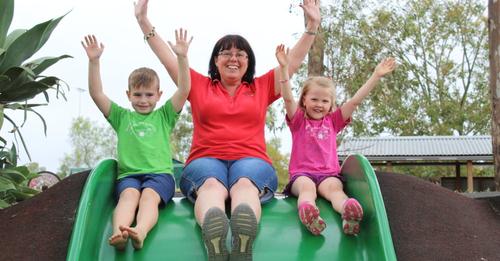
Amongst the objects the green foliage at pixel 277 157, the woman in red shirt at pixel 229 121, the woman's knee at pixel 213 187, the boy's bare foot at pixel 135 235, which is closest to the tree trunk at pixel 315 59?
the woman in red shirt at pixel 229 121

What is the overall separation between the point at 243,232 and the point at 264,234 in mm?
407

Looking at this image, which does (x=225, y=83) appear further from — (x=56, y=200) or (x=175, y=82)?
(x=56, y=200)

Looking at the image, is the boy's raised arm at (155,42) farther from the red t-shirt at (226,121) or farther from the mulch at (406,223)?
the mulch at (406,223)

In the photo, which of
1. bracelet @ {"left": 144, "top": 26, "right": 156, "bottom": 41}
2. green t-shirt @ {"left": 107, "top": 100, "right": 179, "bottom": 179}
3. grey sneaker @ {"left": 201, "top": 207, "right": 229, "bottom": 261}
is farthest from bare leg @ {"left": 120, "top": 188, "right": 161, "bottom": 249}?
bracelet @ {"left": 144, "top": 26, "right": 156, "bottom": 41}

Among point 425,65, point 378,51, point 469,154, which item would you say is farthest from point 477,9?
point 378,51

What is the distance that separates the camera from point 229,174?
150 inches

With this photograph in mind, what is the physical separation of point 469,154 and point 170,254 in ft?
57.2

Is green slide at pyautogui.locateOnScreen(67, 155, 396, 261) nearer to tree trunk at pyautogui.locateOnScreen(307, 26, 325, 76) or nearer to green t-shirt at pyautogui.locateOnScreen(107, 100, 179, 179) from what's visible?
green t-shirt at pyautogui.locateOnScreen(107, 100, 179, 179)

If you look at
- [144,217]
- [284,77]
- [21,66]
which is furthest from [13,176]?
[284,77]

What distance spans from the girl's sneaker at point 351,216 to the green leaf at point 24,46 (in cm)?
262

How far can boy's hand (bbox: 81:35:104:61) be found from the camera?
13.0 feet

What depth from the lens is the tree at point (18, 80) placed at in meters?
4.87

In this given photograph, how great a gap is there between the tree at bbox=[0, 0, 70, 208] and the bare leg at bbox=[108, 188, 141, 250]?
4.69 ft

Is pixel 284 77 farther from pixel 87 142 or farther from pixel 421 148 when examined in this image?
pixel 87 142
